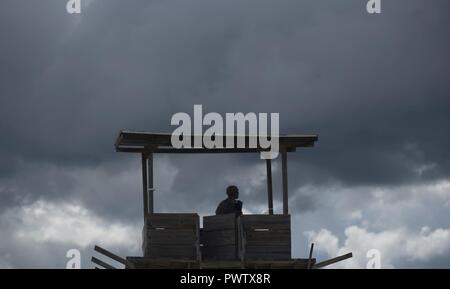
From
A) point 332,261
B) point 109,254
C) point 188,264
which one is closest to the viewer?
point 188,264

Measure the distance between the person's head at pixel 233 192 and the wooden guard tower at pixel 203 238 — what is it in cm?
52

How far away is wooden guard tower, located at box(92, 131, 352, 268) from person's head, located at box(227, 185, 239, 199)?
520mm

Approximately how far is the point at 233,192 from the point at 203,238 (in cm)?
130

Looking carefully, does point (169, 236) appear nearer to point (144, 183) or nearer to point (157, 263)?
point (157, 263)

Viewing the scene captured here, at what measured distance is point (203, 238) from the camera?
27.7m

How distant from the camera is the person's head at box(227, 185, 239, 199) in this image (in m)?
27.4

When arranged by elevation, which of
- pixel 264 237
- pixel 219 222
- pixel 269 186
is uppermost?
pixel 269 186

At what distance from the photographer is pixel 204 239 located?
2766 centimetres

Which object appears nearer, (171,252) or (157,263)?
(157,263)

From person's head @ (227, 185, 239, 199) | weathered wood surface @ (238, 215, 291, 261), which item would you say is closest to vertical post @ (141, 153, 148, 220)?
person's head @ (227, 185, 239, 199)

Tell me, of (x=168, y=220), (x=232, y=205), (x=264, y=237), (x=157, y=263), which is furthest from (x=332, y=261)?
(x=157, y=263)
